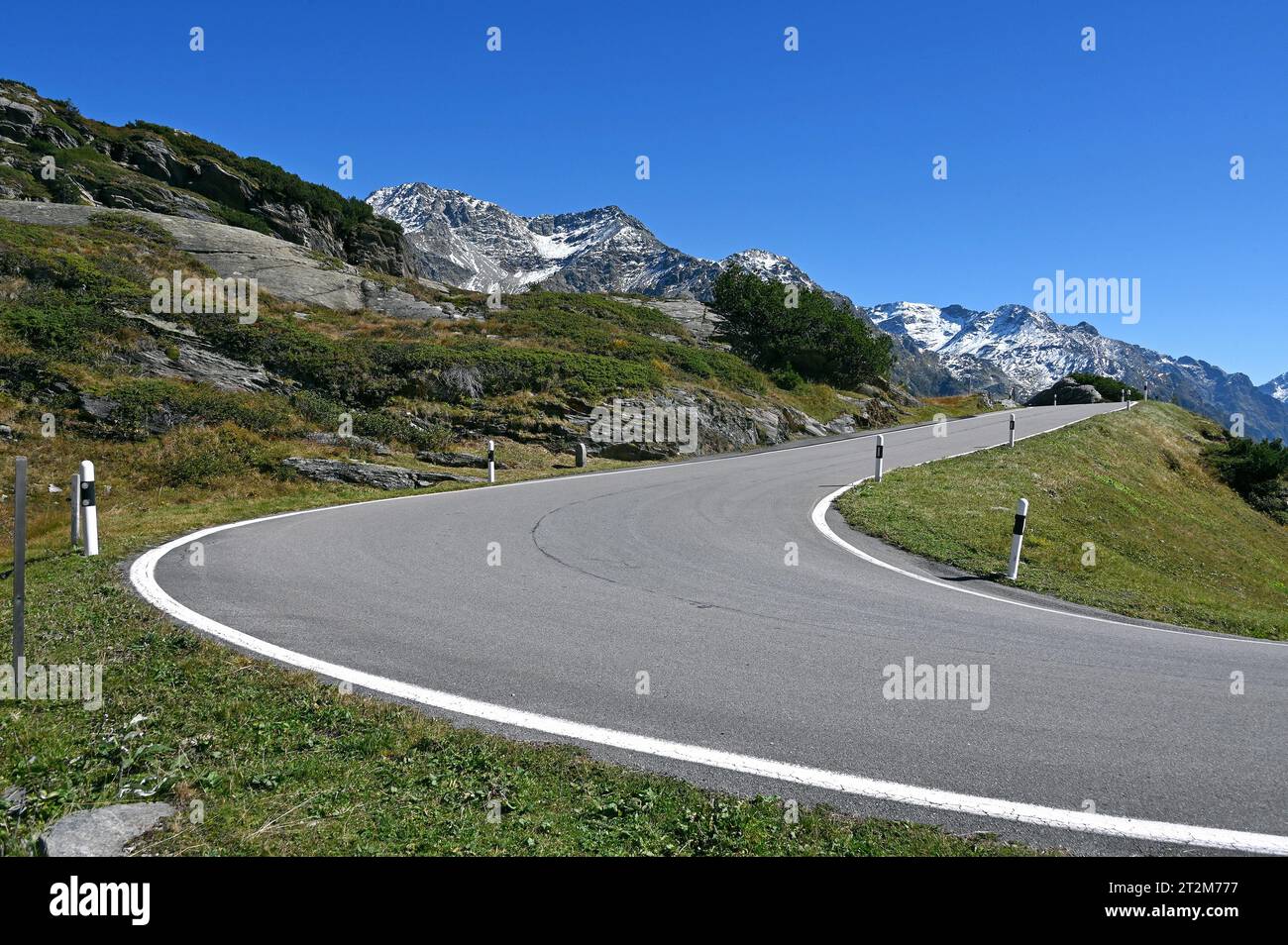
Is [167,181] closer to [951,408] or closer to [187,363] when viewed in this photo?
[187,363]

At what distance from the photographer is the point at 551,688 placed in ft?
15.7

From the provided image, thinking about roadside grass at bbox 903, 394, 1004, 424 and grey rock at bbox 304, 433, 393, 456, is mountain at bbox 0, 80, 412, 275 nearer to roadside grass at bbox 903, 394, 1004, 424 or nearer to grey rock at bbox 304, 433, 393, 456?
grey rock at bbox 304, 433, 393, 456

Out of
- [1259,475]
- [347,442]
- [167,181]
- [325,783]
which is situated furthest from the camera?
[167,181]

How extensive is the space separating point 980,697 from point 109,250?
37.3 meters

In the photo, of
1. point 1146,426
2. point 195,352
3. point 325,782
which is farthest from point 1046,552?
point 1146,426

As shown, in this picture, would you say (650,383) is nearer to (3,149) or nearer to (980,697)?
(980,697)

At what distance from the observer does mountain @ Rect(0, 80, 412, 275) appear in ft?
137

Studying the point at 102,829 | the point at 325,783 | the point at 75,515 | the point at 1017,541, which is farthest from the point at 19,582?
the point at 1017,541

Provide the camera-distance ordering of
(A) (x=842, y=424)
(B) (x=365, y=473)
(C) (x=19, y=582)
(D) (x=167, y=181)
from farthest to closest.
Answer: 1. (D) (x=167, y=181)
2. (A) (x=842, y=424)
3. (B) (x=365, y=473)
4. (C) (x=19, y=582)

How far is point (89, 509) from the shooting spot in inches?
339

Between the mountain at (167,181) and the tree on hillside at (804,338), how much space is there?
27642 mm

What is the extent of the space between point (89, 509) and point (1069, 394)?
67.9m

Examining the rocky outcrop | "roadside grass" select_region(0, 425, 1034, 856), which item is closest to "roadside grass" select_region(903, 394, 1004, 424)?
the rocky outcrop

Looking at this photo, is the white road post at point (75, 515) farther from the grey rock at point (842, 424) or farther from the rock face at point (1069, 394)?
the rock face at point (1069, 394)
